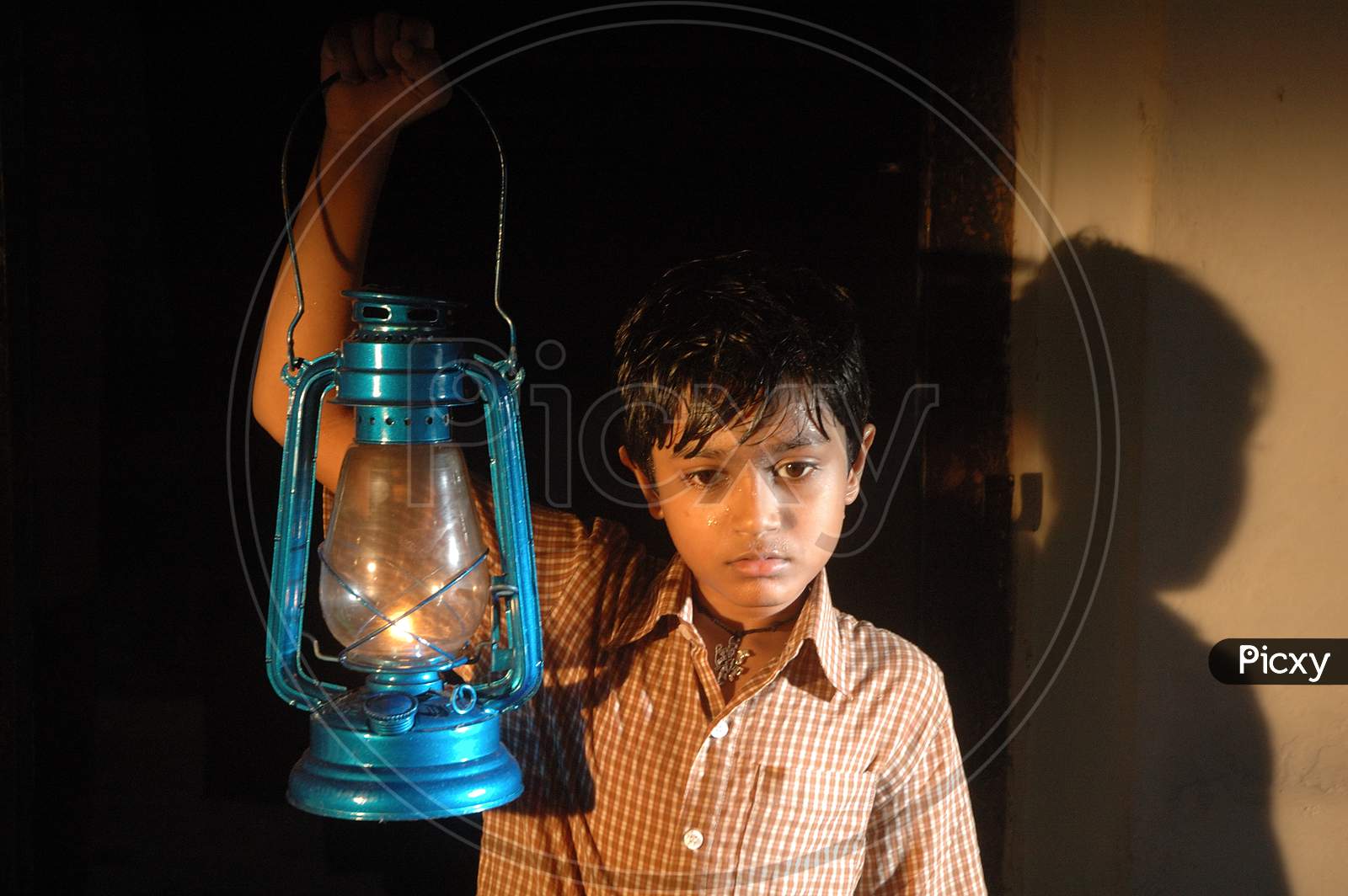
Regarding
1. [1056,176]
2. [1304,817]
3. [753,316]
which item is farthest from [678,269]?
[1304,817]

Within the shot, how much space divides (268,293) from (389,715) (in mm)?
406

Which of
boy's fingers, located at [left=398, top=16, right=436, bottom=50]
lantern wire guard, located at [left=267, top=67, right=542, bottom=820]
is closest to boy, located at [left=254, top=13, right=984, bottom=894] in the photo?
boy's fingers, located at [left=398, top=16, right=436, bottom=50]

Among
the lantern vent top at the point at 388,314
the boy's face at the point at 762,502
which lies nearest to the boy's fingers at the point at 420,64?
the lantern vent top at the point at 388,314

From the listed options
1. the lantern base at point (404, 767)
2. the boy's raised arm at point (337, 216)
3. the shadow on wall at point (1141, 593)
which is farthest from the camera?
the shadow on wall at point (1141, 593)

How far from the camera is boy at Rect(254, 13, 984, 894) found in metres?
0.75

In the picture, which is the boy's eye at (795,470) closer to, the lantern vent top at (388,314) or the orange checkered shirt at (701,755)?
the orange checkered shirt at (701,755)

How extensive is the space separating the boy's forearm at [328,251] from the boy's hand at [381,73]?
2 cm

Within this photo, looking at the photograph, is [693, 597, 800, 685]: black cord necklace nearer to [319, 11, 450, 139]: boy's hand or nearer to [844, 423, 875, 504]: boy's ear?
[844, 423, 875, 504]: boy's ear

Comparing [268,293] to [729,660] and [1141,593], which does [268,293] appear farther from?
[1141,593]

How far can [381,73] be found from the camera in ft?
2.44

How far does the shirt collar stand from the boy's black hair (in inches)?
3.7

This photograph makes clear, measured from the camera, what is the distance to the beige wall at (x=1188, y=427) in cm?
84

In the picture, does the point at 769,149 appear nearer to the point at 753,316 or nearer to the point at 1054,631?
the point at 753,316

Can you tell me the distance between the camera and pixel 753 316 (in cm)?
78
